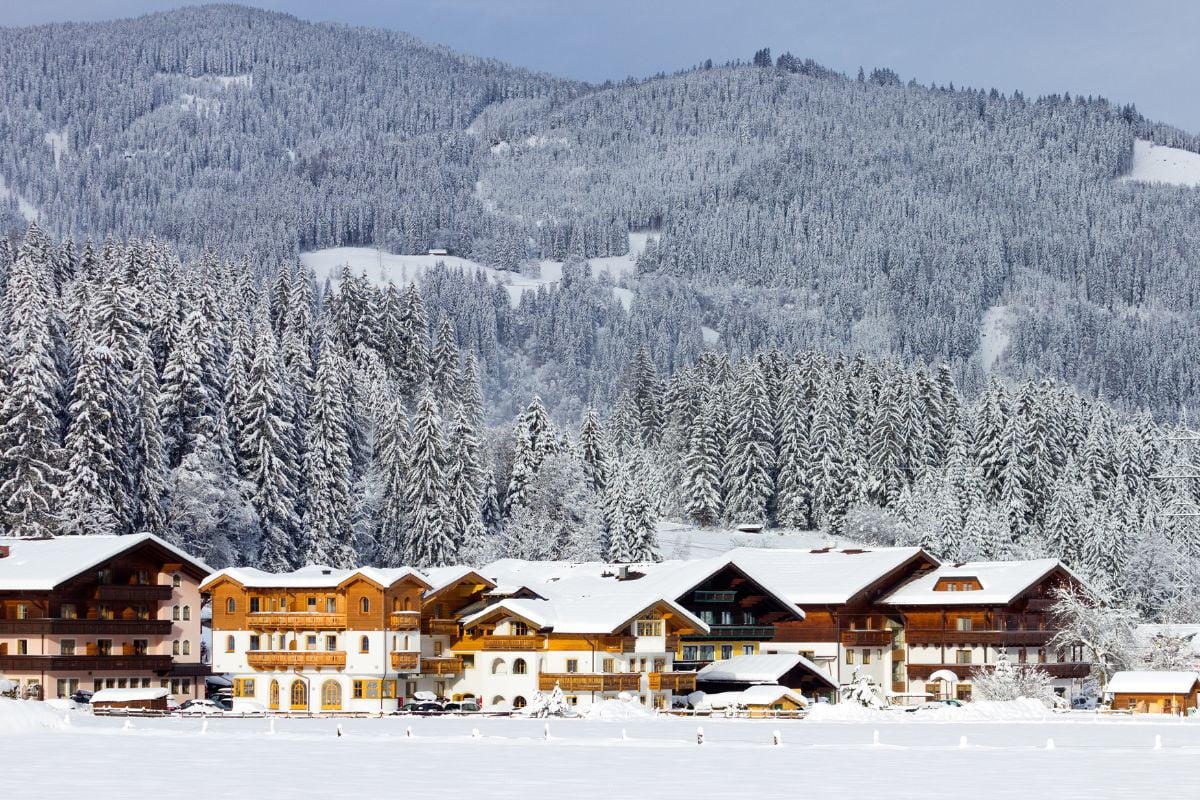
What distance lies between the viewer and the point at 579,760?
56406mm

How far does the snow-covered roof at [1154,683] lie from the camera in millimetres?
93438

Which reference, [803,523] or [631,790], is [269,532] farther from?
[631,790]

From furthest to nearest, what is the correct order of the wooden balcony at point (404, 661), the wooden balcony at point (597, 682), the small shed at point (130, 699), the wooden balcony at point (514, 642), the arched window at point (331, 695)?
the arched window at point (331, 695) → the wooden balcony at point (404, 661) → the wooden balcony at point (514, 642) → the wooden balcony at point (597, 682) → the small shed at point (130, 699)

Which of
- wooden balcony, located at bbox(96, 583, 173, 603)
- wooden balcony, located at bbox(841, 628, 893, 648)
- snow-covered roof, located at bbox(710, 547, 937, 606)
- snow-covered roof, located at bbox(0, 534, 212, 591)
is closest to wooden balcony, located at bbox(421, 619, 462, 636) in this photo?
snow-covered roof, located at bbox(0, 534, 212, 591)

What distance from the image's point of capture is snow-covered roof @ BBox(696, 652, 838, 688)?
9544 cm

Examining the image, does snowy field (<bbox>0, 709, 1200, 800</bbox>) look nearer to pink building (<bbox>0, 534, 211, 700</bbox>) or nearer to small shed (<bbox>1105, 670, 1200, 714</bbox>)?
small shed (<bbox>1105, 670, 1200, 714</bbox>)

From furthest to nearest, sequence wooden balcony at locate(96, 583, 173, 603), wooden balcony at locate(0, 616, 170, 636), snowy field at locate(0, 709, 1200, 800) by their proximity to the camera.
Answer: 1. wooden balcony at locate(96, 583, 173, 603)
2. wooden balcony at locate(0, 616, 170, 636)
3. snowy field at locate(0, 709, 1200, 800)

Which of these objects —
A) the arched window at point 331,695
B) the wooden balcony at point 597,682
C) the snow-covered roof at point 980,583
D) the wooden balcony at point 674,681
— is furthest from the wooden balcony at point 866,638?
the arched window at point 331,695

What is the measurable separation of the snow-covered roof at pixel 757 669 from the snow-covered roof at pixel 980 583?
36.1 ft

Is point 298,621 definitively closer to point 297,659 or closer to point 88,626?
point 297,659

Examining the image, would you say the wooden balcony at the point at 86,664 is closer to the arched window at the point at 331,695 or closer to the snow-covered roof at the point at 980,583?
the arched window at the point at 331,695

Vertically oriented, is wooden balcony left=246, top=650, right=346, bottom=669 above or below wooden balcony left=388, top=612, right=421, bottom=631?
below

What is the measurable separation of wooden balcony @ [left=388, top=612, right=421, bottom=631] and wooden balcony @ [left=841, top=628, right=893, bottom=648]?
26307 mm

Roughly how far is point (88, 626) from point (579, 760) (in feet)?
147
